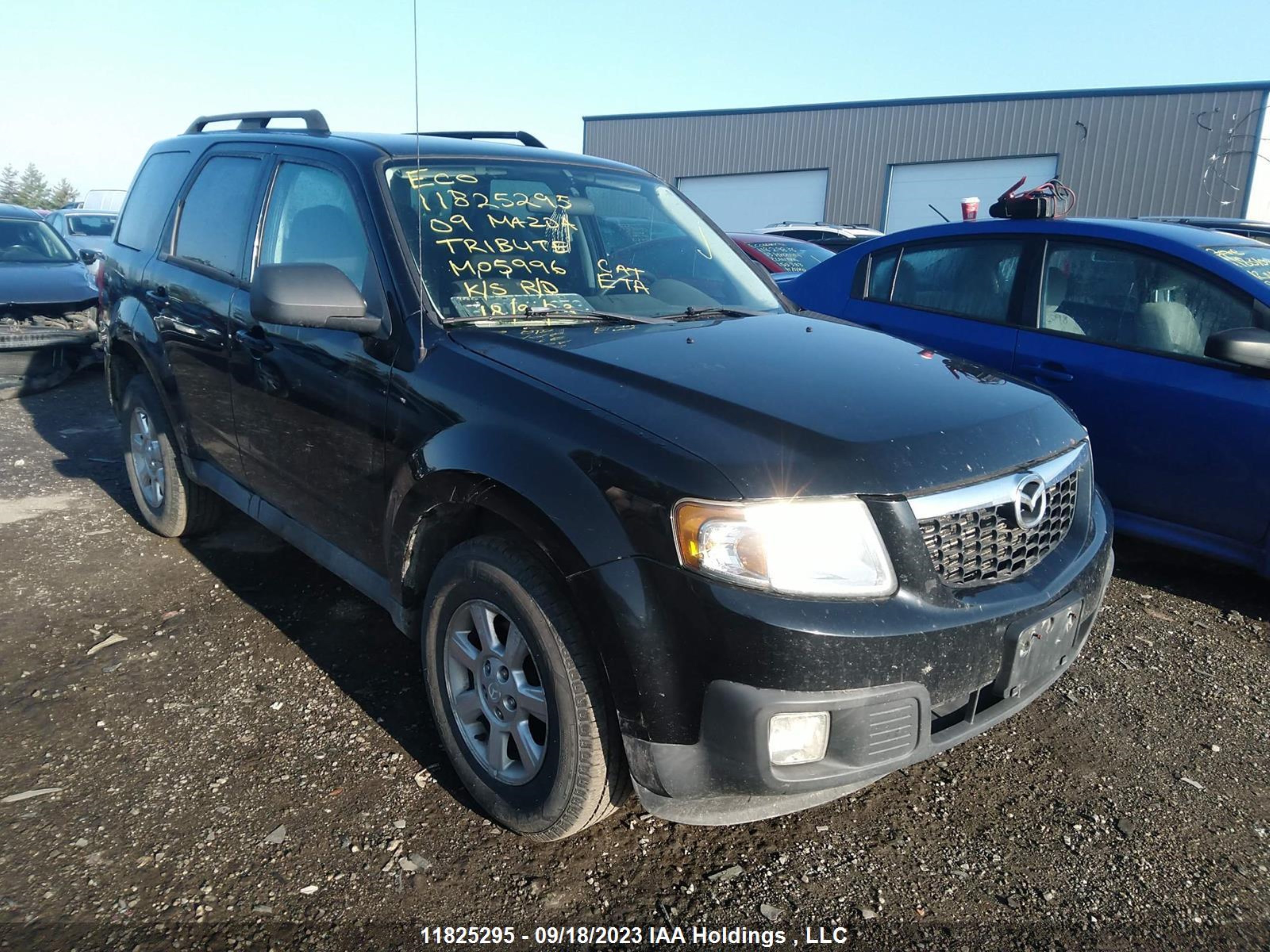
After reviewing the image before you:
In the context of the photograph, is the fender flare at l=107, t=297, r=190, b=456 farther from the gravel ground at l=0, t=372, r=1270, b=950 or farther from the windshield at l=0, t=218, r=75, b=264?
the windshield at l=0, t=218, r=75, b=264

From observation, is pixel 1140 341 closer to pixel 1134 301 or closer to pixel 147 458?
pixel 1134 301

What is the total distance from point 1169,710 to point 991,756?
763mm

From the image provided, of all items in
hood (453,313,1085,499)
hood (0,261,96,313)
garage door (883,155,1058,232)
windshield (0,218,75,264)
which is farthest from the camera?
garage door (883,155,1058,232)

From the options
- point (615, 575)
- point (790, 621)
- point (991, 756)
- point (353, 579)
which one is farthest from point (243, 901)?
point (991, 756)

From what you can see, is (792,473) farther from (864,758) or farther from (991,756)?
(991,756)

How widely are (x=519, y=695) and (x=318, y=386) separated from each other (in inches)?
49.7

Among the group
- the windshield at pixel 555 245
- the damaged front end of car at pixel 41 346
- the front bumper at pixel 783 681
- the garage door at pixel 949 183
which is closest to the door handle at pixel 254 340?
the windshield at pixel 555 245

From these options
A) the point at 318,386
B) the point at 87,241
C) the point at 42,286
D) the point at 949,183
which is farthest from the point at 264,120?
the point at 949,183

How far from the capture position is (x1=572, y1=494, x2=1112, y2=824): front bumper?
1.86 m

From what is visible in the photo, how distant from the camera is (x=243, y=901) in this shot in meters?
2.17

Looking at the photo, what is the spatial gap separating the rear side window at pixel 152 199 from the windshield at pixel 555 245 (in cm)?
176

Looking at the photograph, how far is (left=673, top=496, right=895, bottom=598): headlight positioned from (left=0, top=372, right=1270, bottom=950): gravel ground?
0.87 m

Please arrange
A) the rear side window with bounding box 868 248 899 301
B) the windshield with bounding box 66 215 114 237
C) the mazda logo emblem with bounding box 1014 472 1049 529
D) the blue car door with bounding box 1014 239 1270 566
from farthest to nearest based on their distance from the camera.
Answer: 1. the windshield with bounding box 66 215 114 237
2. the rear side window with bounding box 868 248 899 301
3. the blue car door with bounding box 1014 239 1270 566
4. the mazda logo emblem with bounding box 1014 472 1049 529

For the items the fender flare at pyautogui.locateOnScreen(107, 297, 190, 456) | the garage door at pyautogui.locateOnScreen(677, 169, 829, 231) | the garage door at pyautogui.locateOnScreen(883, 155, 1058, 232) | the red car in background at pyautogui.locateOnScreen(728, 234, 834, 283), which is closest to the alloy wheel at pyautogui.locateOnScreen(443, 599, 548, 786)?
the fender flare at pyautogui.locateOnScreen(107, 297, 190, 456)
